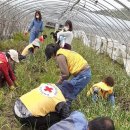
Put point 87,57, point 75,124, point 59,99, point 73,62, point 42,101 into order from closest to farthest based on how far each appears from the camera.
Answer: point 75,124, point 42,101, point 59,99, point 73,62, point 87,57

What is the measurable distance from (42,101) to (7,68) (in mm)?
2050

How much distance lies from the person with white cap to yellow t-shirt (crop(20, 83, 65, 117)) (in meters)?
1.72

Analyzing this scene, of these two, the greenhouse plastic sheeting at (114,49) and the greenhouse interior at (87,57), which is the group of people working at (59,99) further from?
the greenhouse plastic sheeting at (114,49)

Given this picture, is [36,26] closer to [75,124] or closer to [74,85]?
[74,85]

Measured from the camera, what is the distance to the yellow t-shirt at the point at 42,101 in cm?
554

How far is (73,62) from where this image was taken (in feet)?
21.6

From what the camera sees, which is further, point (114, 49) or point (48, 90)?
point (114, 49)

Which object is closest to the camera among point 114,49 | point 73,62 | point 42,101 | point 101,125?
A: point 101,125

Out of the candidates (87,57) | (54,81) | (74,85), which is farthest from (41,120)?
(87,57)

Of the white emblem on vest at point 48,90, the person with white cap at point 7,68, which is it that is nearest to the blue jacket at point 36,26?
the person with white cap at point 7,68

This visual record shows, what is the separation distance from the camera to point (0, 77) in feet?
24.5

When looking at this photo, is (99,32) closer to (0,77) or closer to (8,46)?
(8,46)

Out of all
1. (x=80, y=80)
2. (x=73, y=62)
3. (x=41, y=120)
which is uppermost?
(x=73, y=62)

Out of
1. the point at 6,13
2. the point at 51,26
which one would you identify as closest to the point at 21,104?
the point at 6,13
